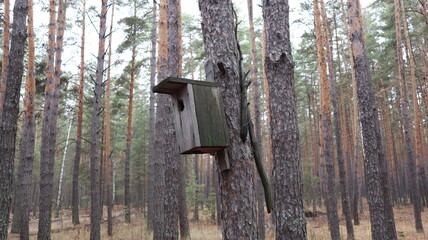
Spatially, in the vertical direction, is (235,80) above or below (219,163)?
above

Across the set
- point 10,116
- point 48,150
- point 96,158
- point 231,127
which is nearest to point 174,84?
point 231,127

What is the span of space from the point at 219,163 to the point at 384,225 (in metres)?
5.72

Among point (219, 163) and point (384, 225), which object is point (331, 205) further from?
point (219, 163)

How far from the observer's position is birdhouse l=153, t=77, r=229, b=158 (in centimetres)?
283

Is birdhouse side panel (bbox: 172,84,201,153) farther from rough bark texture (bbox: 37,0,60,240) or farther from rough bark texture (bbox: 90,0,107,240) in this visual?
rough bark texture (bbox: 37,0,60,240)

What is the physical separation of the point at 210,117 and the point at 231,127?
251 mm

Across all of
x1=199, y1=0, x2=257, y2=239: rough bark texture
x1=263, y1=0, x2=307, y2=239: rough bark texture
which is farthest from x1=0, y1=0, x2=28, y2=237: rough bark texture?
x1=263, y1=0, x2=307, y2=239: rough bark texture

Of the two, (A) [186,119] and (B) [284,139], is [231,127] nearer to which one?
(A) [186,119]

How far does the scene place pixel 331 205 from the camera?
424 inches

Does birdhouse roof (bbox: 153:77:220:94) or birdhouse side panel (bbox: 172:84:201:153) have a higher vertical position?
birdhouse roof (bbox: 153:77:220:94)

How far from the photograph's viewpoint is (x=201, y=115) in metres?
2.87

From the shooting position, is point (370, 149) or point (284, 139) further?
point (370, 149)

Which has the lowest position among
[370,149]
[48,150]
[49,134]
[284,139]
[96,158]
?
[370,149]

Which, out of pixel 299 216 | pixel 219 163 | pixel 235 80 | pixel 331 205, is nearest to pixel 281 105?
pixel 299 216
